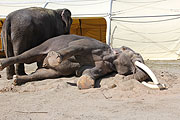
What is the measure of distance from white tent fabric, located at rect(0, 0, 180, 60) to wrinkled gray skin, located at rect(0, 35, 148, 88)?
590 centimetres

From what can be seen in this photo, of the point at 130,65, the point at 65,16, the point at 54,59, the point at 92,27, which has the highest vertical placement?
the point at 65,16

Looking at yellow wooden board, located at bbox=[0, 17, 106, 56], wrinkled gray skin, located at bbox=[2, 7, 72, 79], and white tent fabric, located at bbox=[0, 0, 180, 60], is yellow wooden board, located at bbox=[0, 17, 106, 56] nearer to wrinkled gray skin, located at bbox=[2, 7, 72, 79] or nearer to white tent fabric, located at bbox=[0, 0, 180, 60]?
white tent fabric, located at bbox=[0, 0, 180, 60]

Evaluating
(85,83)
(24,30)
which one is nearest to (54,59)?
(85,83)

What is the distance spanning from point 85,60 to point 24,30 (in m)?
1.10

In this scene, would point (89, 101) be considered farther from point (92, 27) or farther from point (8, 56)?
point (92, 27)

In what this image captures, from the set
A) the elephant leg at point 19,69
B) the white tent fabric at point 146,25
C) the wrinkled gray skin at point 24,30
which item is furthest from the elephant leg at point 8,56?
the white tent fabric at point 146,25

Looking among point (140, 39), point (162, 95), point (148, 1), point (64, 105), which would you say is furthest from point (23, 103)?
point (148, 1)

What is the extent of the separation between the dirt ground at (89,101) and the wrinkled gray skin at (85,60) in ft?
0.49

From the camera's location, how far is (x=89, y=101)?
2.93 m

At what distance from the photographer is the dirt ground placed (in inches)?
93.9

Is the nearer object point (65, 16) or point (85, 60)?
point (85, 60)

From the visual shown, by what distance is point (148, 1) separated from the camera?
10789 mm

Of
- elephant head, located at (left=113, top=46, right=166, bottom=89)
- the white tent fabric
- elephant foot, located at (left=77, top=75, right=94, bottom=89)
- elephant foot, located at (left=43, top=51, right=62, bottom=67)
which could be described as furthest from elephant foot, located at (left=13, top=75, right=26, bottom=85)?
the white tent fabric

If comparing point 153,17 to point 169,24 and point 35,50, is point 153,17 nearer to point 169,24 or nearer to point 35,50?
point 169,24
